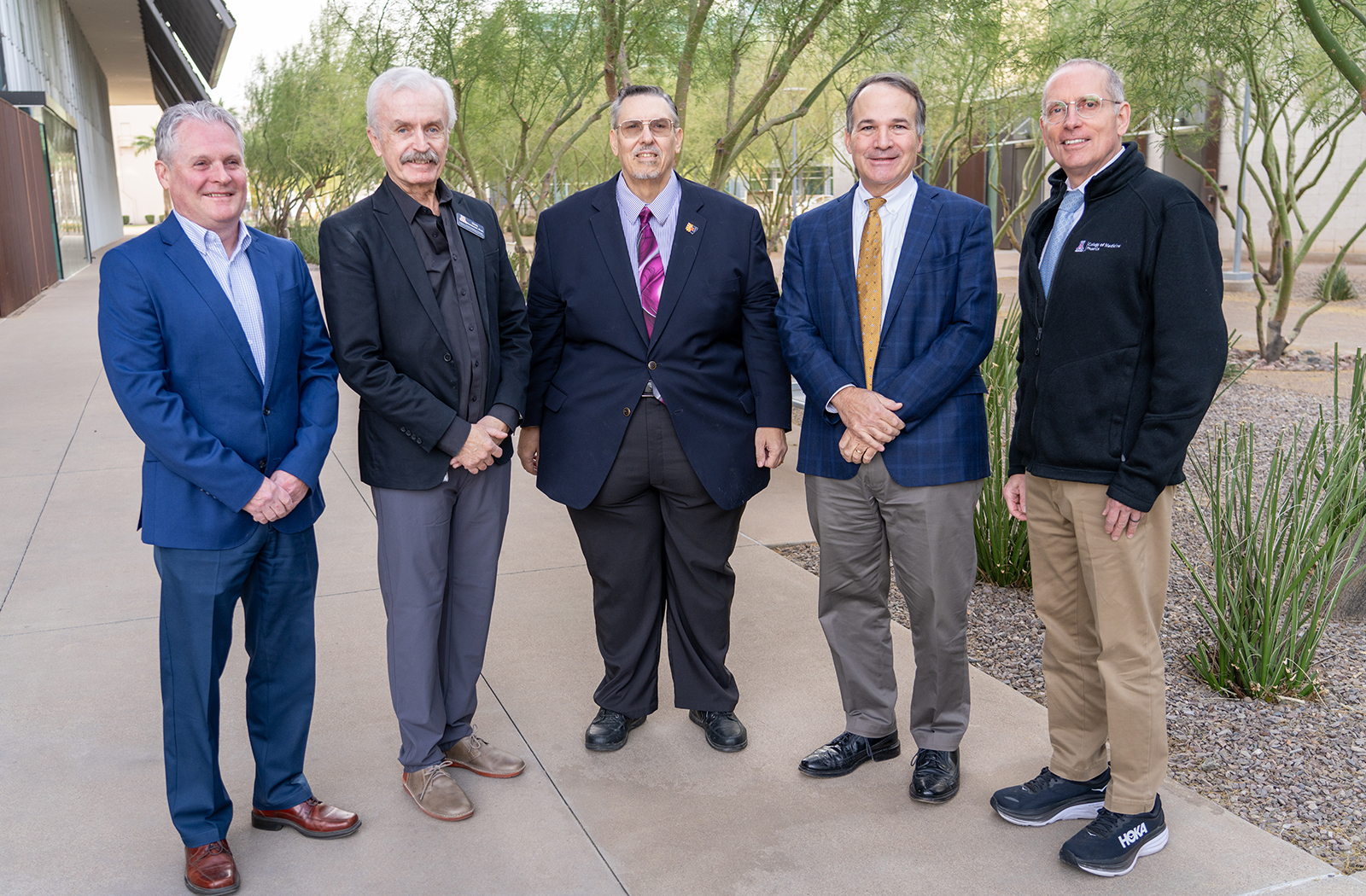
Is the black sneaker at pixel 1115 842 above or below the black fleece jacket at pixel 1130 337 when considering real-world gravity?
below

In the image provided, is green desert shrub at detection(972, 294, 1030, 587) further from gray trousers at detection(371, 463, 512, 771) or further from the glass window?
the glass window

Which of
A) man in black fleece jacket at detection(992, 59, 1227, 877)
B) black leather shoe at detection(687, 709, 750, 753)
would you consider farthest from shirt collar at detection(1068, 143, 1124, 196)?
black leather shoe at detection(687, 709, 750, 753)

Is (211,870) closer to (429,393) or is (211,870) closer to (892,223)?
(429,393)

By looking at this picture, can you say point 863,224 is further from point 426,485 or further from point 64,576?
point 64,576

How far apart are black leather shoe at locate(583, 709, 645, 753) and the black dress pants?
3cm

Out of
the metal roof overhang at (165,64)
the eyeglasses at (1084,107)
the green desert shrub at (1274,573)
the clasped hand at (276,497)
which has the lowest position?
the green desert shrub at (1274,573)

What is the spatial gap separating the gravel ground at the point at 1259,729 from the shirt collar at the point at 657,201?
2.06 meters

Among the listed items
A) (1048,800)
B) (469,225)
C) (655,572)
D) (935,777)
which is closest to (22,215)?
(469,225)

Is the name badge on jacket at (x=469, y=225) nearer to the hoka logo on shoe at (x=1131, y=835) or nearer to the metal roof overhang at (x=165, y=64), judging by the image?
the hoka logo on shoe at (x=1131, y=835)

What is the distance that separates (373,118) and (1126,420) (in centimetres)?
205

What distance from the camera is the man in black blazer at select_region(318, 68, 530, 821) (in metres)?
2.91

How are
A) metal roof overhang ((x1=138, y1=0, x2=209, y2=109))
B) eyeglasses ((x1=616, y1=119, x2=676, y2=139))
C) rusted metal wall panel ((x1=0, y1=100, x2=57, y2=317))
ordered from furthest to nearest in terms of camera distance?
metal roof overhang ((x1=138, y1=0, x2=209, y2=109)) < rusted metal wall panel ((x1=0, y1=100, x2=57, y2=317)) < eyeglasses ((x1=616, y1=119, x2=676, y2=139))

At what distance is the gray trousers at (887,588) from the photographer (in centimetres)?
307

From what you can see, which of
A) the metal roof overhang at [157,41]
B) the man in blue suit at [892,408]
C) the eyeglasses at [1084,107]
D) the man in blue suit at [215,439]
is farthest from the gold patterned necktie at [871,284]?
the metal roof overhang at [157,41]
